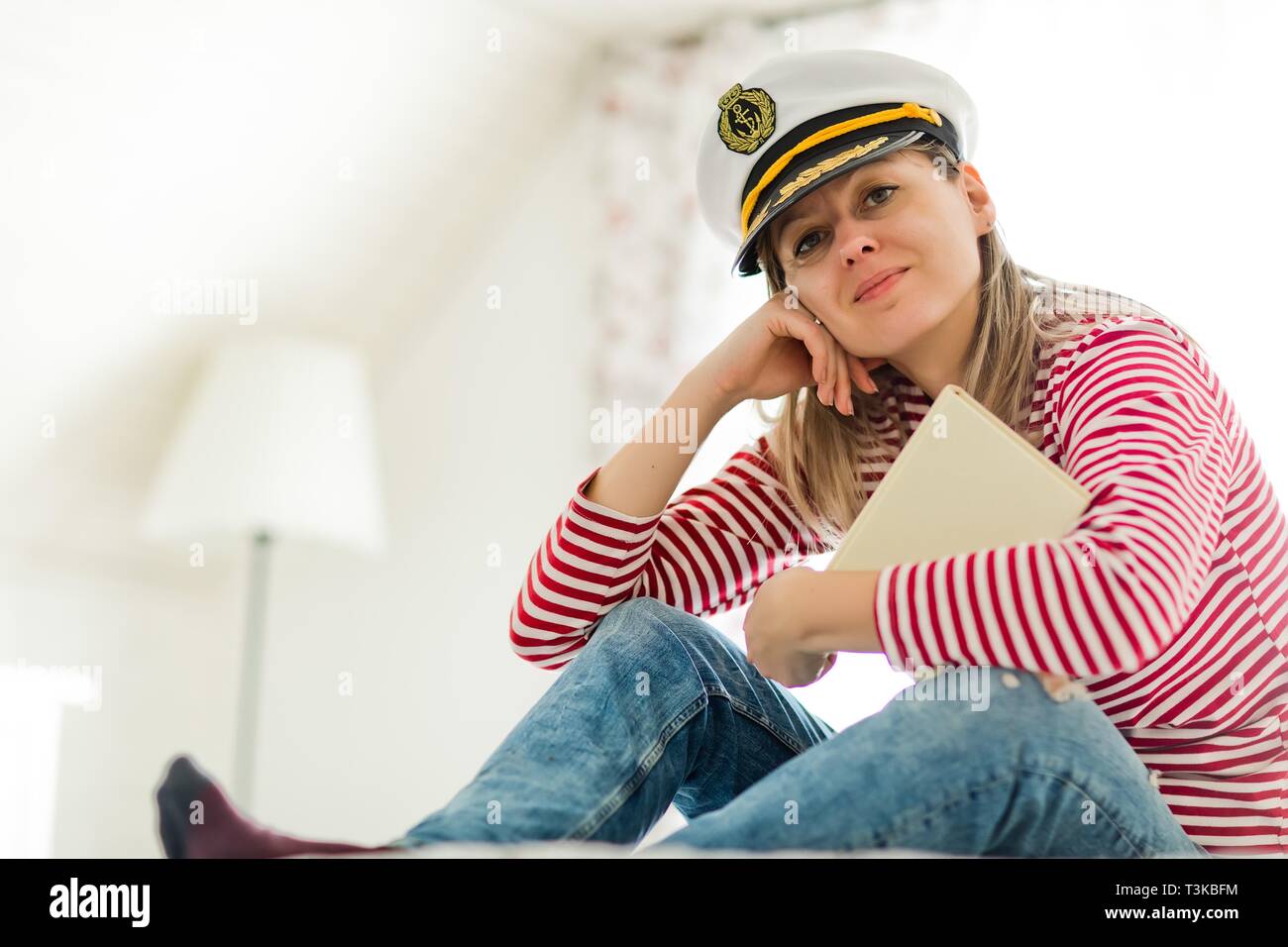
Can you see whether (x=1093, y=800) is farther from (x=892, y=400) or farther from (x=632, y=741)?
(x=892, y=400)

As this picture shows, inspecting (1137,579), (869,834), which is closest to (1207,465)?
(1137,579)

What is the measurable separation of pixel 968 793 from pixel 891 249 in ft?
1.45

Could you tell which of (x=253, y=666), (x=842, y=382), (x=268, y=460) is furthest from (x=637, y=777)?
(x=253, y=666)

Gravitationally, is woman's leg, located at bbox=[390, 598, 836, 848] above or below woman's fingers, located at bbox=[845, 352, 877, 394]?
below

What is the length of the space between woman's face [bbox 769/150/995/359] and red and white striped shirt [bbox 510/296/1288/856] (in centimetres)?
9

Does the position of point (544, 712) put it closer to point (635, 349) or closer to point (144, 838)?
point (635, 349)

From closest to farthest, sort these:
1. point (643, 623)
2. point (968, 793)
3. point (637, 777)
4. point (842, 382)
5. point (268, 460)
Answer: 1. point (968, 793)
2. point (637, 777)
3. point (643, 623)
4. point (842, 382)
5. point (268, 460)

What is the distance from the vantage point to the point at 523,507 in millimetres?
2256

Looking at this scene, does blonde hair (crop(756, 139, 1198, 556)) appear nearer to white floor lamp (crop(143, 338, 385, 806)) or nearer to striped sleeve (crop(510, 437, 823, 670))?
striped sleeve (crop(510, 437, 823, 670))

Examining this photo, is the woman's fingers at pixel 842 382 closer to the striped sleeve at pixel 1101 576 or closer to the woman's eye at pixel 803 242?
the woman's eye at pixel 803 242

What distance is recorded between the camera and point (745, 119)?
3.39 ft

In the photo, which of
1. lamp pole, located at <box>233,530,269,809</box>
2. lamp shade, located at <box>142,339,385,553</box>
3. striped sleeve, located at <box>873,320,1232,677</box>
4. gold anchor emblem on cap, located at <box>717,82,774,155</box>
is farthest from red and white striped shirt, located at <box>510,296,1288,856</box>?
lamp pole, located at <box>233,530,269,809</box>

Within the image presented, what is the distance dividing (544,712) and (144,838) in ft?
5.31

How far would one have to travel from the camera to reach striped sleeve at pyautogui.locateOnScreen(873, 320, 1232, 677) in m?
0.70
